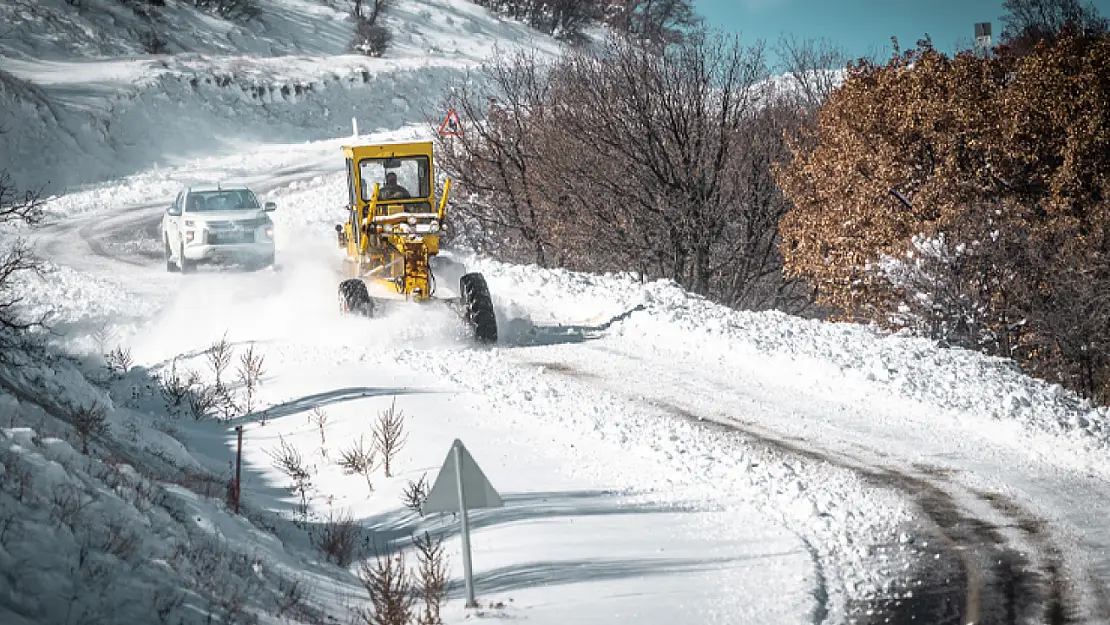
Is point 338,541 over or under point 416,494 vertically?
under

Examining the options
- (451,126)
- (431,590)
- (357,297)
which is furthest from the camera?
(451,126)

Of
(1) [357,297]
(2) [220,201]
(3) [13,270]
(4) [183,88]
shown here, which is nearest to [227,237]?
(2) [220,201]

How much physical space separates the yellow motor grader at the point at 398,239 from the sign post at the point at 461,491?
867 cm

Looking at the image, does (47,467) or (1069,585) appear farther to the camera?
(1069,585)

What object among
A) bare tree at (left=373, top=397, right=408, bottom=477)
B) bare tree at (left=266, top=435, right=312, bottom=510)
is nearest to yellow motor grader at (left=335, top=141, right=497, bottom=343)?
bare tree at (left=373, top=397, right=408, bottom=477)

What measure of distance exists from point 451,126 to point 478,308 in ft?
47.5

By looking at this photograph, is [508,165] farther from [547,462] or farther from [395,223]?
[547,462]

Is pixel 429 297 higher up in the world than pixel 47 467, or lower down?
higher up

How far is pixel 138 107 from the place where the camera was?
1841 inches

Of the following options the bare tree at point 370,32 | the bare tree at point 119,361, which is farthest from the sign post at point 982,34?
the bare tree at point 370,32

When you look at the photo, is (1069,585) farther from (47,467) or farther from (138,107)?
(138,107)

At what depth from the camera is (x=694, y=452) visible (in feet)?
32.6

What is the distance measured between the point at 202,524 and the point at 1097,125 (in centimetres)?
1827

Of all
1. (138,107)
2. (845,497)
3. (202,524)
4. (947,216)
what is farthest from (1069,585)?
(138,107)
